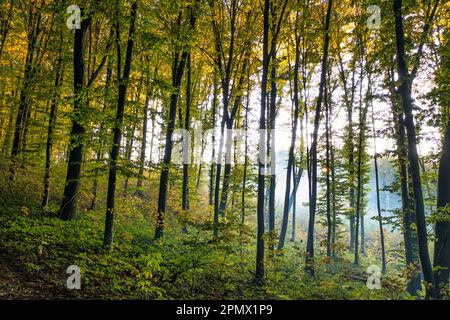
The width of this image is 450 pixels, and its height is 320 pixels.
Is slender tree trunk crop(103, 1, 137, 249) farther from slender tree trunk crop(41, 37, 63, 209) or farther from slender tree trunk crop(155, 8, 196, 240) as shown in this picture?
slender tree trunk crop(41, 37, 63, 209)

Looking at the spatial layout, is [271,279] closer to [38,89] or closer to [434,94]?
[434,94]

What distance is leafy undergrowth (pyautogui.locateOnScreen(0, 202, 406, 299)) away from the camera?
640cm

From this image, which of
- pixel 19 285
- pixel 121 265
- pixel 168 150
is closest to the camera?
pixel 19 285

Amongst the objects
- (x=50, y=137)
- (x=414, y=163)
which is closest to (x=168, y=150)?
(x=50, y=137)

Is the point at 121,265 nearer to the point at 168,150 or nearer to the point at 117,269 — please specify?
the point at 117,269

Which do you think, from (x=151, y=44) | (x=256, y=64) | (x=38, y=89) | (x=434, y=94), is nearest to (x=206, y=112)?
(x=256, y=64)

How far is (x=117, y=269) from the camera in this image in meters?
7.82

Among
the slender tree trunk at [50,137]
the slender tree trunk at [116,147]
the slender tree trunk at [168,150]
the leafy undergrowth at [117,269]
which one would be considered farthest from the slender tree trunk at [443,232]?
the slender tree trunk at [50,137]

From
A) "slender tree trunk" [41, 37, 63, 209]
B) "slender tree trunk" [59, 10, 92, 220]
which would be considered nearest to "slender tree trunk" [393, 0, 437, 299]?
"slender tree trunk" [59, 10, 92, 220]

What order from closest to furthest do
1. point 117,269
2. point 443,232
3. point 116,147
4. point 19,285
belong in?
point 19,285 → point 117,269 → point 116,147 → point 443,232

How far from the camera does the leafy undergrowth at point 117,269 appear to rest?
6.40m

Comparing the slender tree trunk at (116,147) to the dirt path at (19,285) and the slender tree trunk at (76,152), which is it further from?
the slender tree trunk at (76,152)
